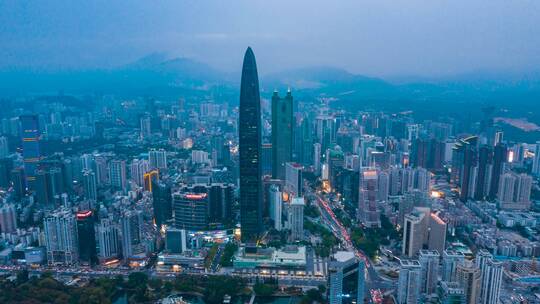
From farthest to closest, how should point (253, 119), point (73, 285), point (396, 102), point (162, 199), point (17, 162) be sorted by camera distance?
point (396, 102)
point (17, 162)
point (162, 199)
point (253, 119)
point (73, 285)

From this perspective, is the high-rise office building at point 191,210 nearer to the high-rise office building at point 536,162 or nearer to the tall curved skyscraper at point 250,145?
the tall curved skyscraper at point 250,145

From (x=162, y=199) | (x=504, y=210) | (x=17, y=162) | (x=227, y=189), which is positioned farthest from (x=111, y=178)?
(x=504, y=210)

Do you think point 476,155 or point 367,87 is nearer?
point 476,155

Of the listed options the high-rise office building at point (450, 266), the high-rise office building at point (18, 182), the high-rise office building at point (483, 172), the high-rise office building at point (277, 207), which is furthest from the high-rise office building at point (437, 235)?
the high-rise office building at point (18, 182)

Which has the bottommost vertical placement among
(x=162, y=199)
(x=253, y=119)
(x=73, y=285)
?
(x=73, y=285)

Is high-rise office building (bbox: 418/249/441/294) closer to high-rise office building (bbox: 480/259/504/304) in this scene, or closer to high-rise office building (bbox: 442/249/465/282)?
high-rise office building (bbox: 442/249/465/282)

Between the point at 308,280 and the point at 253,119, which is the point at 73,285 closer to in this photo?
the point at 308,280

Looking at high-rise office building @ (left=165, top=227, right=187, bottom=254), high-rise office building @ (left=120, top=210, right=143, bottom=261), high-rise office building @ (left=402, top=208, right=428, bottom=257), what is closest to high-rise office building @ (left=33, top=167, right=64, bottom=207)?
high-rise office building @ (left=120, top=210, right=143, bottom=261)
